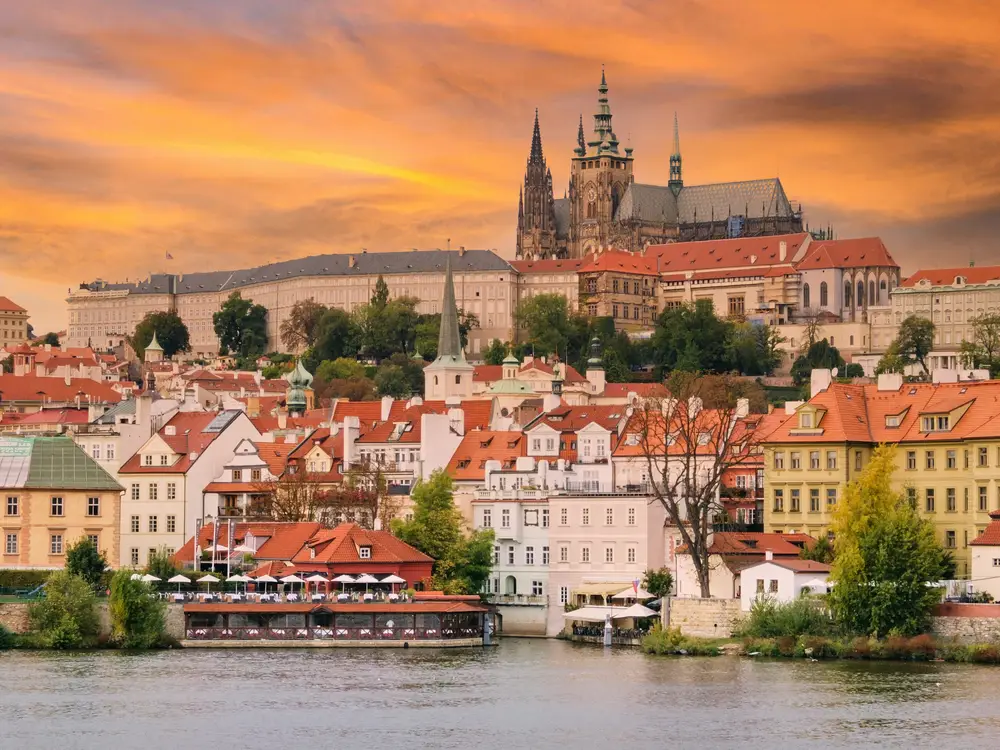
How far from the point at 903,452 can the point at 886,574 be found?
480 inches

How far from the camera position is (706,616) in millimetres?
71625

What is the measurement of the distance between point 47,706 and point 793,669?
20.0 m

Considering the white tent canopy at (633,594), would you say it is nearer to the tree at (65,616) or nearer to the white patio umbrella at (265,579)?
the white patio umbrella at (265,579)

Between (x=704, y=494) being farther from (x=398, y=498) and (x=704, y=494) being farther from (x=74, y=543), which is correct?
(x=74, y=543)

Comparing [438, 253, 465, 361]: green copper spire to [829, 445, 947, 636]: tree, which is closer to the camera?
[829, 445, 947, 636]: tree

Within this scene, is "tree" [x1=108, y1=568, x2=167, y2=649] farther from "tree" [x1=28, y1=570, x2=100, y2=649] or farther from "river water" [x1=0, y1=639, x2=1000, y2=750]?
"river water" [x1=0, y1=639, x2=1000, y2=750]

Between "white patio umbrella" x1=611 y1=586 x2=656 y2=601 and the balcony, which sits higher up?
"white patio umbrella" x1=611 y1=586 x2=656 y2=601

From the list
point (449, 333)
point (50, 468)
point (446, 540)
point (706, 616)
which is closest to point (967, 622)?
point (706, 616)

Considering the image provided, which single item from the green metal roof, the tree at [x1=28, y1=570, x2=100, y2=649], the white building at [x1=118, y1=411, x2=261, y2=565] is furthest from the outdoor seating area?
the white building at [x1=118, y1=411, x2=261, y2=565]

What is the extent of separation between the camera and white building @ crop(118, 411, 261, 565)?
8975cm

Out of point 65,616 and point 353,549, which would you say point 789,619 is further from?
point 65,616

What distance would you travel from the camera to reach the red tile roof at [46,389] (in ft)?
565

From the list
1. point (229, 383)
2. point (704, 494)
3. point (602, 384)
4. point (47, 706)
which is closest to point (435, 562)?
point (704, 494)

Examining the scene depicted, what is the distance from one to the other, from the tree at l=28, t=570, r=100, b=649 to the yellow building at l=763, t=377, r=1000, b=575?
76.2 feet
